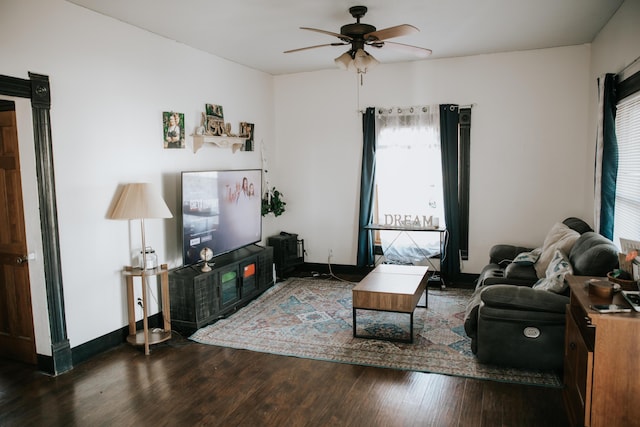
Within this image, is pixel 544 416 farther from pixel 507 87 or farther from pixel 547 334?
pixel 507 87

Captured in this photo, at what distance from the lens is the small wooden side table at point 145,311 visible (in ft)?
12.5

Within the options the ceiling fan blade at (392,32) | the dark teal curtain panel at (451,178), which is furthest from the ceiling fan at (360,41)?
the dark teal curtain panel at (451,178)

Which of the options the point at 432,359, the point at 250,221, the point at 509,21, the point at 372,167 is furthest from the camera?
the point at 372,167

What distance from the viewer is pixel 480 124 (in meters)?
5.52

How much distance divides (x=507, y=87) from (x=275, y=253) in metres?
3.46

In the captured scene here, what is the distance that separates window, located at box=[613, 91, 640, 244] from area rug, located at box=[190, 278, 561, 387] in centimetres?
145

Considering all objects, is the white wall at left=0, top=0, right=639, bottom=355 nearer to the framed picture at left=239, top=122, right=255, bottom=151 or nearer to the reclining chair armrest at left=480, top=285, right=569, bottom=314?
the framed picture at left=239, top=122, right=255, bottom=151

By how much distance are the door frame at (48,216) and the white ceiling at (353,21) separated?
790mm

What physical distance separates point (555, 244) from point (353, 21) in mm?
2677

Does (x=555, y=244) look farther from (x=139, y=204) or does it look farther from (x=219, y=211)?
(x=139, y=204)

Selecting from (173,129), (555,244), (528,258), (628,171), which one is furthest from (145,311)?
(628,171)

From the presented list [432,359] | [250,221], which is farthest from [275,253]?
[432,359]

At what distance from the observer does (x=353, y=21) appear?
4.03 meters

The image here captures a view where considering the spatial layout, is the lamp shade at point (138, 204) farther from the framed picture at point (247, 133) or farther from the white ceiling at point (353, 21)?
the framed picture at point (247, 133)
